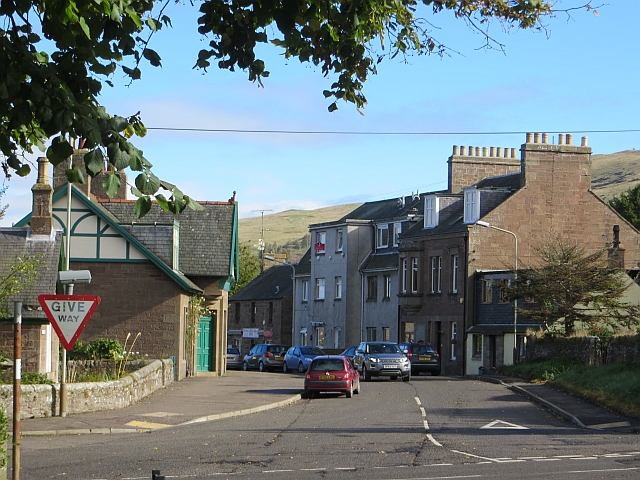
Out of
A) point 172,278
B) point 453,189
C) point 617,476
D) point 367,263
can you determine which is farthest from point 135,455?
point 367,263

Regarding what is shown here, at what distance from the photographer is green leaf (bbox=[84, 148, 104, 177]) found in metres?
7.06

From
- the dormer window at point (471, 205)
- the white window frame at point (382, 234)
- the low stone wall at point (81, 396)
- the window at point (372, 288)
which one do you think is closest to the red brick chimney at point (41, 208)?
the low stone wall at point (81, 396)

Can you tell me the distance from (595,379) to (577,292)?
1252cm

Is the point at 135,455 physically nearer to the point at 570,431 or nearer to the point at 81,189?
the point at 570,431

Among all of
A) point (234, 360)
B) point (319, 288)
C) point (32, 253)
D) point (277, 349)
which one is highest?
point (32, 253)

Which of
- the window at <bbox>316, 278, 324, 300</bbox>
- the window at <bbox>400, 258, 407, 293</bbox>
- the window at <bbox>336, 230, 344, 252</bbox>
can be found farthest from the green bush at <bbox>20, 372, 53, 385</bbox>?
the window at <bbox>316, 278, 324, 300</bbox>

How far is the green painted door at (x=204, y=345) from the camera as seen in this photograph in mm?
41500

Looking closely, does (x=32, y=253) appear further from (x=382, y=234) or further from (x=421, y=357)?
(x=382, y=234)

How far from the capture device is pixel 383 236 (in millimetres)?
67375

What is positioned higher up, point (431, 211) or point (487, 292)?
point (431, 211)

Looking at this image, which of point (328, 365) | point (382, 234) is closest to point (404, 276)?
point (382, 234)

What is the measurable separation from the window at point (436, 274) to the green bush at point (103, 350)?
94.5 ft

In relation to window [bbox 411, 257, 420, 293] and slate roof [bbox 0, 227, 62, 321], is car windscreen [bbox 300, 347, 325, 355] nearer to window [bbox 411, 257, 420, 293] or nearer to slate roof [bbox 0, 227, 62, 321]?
window [bbox 411, 257, 420, 293]

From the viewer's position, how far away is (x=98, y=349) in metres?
31.0
